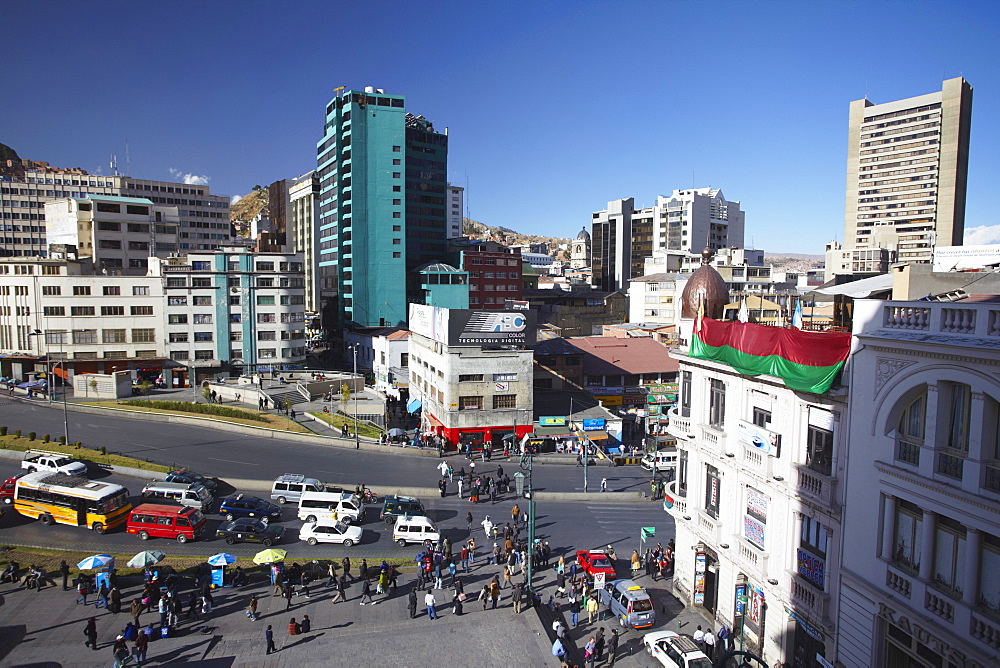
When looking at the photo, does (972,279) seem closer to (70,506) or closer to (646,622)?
(646,622)

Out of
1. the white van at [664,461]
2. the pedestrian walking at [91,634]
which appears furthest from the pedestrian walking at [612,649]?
the white van at [664,461]

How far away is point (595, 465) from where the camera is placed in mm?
47062

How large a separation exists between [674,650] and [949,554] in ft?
31.5

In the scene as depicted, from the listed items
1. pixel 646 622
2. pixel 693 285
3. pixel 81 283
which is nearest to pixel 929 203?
pixel 693 285

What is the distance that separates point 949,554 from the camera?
49.3 feet

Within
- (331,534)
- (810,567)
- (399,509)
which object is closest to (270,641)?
(331,534)

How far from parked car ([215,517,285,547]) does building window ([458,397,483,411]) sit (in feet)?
66.7

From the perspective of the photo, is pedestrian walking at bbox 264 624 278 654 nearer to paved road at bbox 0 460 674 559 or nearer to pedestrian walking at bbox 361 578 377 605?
pedestrian walking at bbox 361 578 377 605

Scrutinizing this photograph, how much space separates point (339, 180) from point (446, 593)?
87874 mm

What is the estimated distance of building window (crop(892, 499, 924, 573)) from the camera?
1582 centimetres

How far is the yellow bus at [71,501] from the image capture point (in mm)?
32344

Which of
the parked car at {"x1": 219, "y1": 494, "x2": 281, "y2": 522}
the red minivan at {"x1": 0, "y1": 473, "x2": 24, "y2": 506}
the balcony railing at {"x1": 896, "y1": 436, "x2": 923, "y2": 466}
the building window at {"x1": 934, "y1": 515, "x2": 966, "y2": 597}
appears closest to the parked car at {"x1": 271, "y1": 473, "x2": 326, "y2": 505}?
the parked car at {"x1": 219, "y1": 494, "x2": 281, "y2": 522}

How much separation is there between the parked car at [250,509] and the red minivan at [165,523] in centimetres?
224

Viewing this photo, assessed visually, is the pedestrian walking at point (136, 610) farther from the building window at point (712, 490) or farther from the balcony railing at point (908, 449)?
the balcony railing at point (908, 449)
